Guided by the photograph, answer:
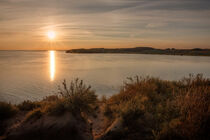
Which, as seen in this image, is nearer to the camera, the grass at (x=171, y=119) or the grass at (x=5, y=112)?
the grass at (x=171, y=119)

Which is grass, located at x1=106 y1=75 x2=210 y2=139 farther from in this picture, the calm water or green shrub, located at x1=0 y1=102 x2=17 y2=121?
the calm water

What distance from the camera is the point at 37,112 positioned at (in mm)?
4930

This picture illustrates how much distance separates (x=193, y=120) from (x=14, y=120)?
5.32m

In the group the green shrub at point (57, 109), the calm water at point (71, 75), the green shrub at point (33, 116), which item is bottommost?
the calm water at point (71, 75)

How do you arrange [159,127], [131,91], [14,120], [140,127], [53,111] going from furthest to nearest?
[131,91]
[14,120]
[53,111]
[140,127]
[159,127]

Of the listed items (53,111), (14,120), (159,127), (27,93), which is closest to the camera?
(159,127)

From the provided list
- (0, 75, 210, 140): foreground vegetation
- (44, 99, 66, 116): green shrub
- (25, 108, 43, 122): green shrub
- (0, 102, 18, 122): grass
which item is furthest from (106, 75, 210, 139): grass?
(0, 102, 18, 122): grass

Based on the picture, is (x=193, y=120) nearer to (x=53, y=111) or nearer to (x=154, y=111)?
(x=154, y=111)

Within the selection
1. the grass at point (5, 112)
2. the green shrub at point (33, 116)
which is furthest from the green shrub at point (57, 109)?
the grass at point (5, 112)

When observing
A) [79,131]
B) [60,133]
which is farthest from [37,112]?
[79,131]

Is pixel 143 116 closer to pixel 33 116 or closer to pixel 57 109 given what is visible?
pixel 57 109

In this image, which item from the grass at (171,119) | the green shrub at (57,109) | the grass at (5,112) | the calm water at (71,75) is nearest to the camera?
the grass at (171,119)

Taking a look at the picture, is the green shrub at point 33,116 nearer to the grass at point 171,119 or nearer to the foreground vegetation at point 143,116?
the foreground vegetation at point 143,116

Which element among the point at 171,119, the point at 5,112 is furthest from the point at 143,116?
the point at 5,112
